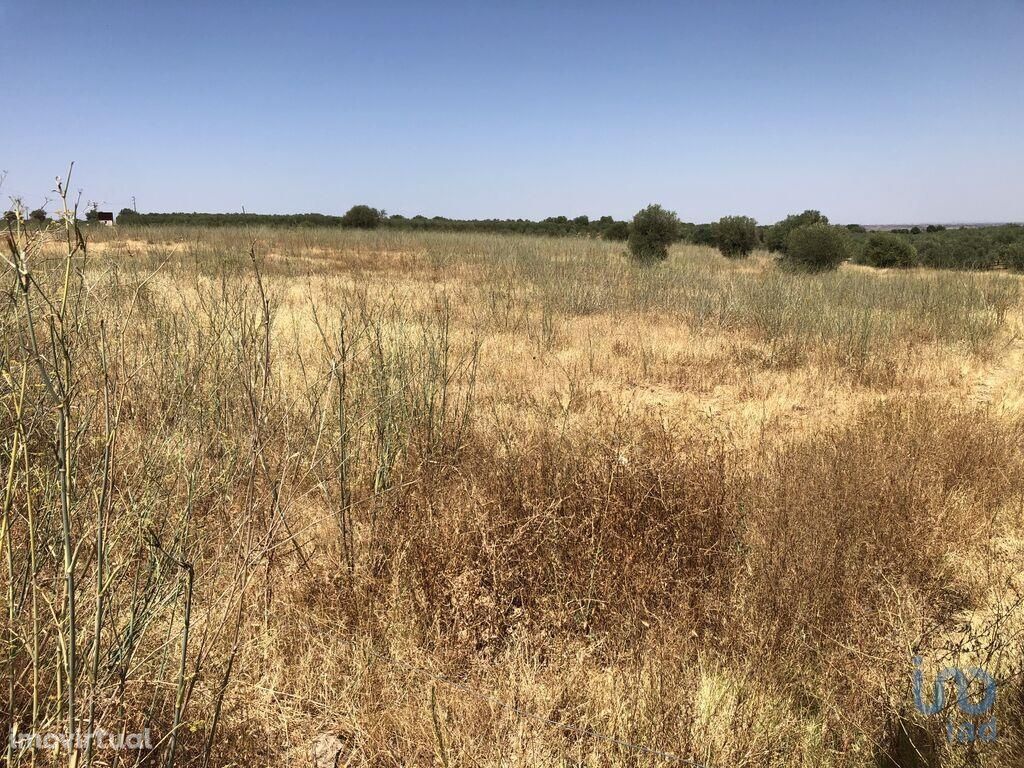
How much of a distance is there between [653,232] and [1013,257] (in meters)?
9.68

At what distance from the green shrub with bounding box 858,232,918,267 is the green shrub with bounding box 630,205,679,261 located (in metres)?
8.03

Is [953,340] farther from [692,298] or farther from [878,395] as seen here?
[692,298]

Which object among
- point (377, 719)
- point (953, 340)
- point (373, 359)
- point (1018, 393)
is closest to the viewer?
point (377, 719)

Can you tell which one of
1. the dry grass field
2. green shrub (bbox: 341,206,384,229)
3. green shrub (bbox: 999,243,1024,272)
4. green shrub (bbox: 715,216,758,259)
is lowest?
the dry grass field

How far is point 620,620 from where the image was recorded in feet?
6.55

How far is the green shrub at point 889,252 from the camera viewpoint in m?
17.3

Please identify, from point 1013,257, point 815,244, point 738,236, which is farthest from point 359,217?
point 1013,257

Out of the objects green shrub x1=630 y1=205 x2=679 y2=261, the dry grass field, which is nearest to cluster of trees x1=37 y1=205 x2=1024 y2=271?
green shrub x1=630 y1=205 x2=679 y2=261

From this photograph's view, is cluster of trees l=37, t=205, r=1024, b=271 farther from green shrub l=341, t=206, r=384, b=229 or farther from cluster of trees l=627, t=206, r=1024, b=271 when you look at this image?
green shrub l=341, t=206, r=384, b=229

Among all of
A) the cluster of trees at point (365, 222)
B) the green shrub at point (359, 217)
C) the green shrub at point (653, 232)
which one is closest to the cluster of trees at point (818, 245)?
the green shrub at point (653, 232)

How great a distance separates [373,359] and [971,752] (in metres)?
2.84

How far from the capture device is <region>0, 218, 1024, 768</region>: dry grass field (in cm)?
141

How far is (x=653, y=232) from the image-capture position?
49.3 feet

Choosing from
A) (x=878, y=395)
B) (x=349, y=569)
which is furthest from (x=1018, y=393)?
(x=349, y=569)
